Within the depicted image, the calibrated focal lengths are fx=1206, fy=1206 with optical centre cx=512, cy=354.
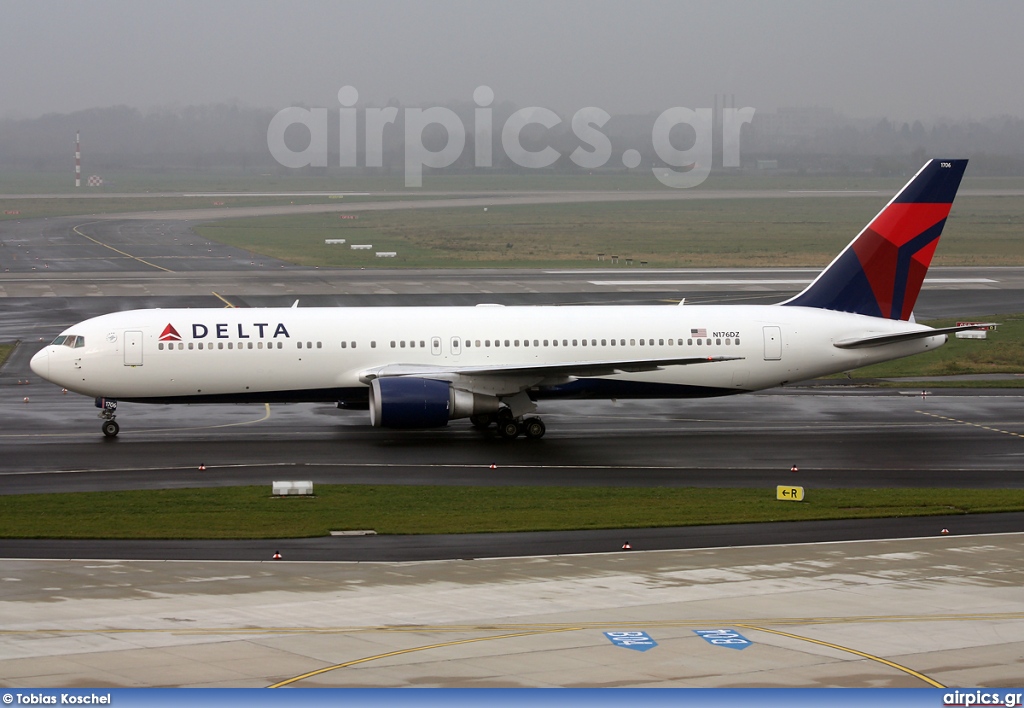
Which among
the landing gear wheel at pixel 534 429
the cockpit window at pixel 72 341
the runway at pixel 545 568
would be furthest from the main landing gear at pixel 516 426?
the cockpit window at pixel 72 341

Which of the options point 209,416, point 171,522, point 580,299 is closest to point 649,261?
point 580,299

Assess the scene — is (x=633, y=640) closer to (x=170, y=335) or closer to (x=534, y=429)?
(x=534, y=429)

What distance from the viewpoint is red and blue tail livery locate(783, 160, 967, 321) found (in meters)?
40.1

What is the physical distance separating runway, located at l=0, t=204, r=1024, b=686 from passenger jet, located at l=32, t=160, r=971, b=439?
149cm

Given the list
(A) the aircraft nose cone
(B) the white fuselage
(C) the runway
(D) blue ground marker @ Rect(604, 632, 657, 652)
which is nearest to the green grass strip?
(C) the runway

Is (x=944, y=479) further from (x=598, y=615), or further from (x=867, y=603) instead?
(x=598, y=615)

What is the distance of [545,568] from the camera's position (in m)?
→ 23.2

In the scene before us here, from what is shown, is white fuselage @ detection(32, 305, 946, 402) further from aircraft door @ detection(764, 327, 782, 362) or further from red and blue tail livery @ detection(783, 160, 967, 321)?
red and blue tail livery @ detection(783, 160, 967, 321)

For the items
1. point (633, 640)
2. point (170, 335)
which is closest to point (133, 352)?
point (170, 335)

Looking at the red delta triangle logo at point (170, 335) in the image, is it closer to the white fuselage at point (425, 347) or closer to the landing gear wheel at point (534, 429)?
the white fuselage at point (425, 347)

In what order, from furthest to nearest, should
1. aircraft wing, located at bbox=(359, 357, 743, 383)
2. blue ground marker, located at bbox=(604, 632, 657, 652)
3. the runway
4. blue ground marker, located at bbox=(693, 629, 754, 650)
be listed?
aircraft wing, located at bbox=(359, 357, 743, 383) → blue ground marker, located at bbox=(693, 629, 754, 650) → blue ground marker, located at bbox=(604, 632, 657, 652) → the runway

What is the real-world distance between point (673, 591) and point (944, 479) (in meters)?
13.6

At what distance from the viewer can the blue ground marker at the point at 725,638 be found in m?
18.2

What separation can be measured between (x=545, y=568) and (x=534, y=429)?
14.6 m
